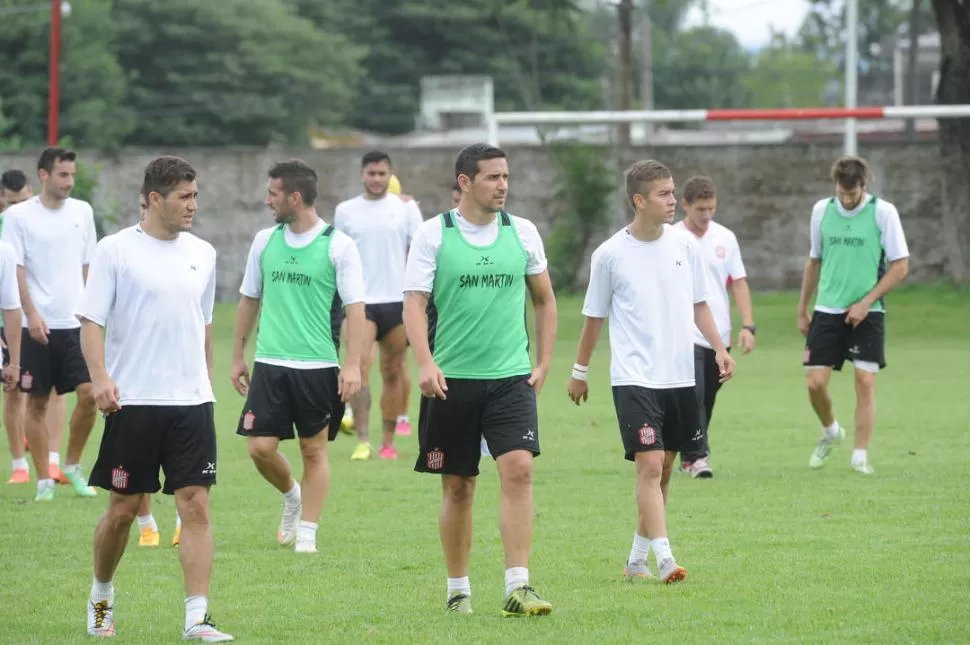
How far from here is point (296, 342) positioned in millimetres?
9969

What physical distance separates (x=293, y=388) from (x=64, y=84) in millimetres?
57033

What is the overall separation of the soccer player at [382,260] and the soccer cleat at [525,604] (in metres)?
6.63

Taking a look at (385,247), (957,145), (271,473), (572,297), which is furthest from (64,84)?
(271,473)

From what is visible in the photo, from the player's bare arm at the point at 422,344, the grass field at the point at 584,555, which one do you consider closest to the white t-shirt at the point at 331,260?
the grass field at the point at 584,555

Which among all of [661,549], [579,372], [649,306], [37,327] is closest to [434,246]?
[579,372]

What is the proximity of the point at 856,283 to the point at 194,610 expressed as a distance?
6.72 m

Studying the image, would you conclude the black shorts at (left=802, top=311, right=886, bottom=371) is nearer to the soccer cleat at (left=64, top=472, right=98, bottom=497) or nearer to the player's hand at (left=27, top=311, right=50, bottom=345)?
the soccer cleat at (left=64, top=472, right=98, bottom=497)

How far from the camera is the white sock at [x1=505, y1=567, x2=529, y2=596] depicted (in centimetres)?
770

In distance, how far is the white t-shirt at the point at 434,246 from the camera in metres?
7.96

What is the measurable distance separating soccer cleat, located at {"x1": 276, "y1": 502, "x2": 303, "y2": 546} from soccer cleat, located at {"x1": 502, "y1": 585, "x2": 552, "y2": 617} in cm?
260

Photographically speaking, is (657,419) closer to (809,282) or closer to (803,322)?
(803,322)

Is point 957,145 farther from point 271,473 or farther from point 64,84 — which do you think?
point 64,84

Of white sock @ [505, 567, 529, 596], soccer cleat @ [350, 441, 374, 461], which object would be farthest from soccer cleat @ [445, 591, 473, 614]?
soccer cleat @ [350, 441, 374, 461]

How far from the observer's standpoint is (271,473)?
393 inches
